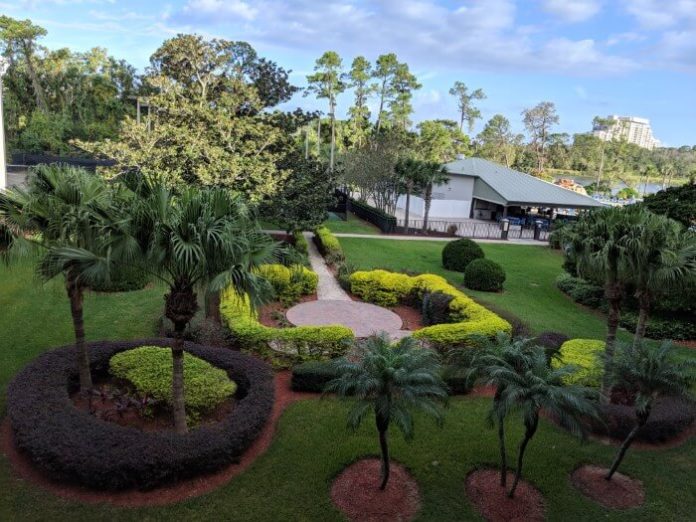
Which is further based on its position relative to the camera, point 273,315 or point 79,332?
point 273,315

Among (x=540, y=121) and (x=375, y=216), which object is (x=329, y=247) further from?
(x=540, y=121)

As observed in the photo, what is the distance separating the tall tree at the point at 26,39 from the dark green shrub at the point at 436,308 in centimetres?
5250

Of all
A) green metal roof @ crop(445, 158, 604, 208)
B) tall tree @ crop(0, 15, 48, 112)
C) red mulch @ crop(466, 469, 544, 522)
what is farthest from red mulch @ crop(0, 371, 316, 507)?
tall tree @ crop(0, 15, 48, 112)

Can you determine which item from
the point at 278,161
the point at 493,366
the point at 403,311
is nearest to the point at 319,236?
the point at 278,161

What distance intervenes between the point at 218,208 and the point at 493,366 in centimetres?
447

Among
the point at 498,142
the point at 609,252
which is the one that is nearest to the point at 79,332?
the point at 609,252

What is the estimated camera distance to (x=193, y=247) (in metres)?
6.64

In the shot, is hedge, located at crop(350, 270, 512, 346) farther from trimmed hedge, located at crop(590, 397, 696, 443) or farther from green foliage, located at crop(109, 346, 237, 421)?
green foliage, located at crop(109, 346, 237, 421)

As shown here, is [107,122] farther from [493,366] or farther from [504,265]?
[493,366]

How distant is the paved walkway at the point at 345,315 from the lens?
14.3 metres

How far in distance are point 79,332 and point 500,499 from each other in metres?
7.40

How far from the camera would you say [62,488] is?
6949 mm

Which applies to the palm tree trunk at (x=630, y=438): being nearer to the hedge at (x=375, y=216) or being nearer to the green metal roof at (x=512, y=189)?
the hedge at (x=375, y=216)

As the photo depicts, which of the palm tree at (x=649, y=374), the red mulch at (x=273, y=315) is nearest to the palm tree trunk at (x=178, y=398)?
the red mulch at (x=273, y=315)
